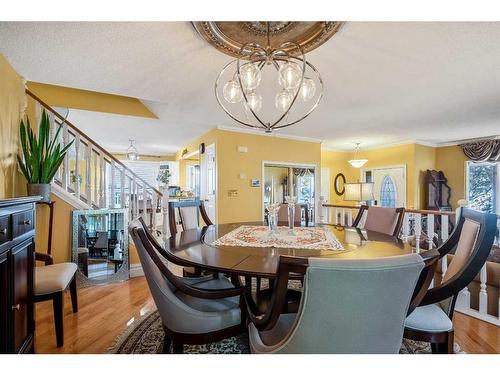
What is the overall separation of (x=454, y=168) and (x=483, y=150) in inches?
28.3

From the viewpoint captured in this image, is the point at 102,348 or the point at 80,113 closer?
the point at 102,348

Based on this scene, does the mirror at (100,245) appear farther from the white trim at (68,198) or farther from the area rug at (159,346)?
the area rug at (159,346)

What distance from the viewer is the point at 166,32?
1.83 meters

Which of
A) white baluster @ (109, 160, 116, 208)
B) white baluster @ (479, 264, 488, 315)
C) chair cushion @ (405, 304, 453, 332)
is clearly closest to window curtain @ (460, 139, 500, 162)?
white baluster @ (479, 264, 488, 315)

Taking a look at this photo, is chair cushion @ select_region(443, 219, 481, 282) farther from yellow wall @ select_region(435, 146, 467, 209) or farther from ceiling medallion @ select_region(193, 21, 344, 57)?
yellow wall @ select_region(435, 146, 467, 209)

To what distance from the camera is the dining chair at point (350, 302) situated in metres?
0.74

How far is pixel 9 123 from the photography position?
2299mm

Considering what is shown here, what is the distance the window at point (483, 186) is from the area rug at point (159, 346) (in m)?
5.28

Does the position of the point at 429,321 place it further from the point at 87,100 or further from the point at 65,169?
the point at 87,100

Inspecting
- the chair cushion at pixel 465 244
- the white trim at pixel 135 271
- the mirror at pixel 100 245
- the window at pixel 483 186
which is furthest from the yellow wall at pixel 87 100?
the window at pixel 483 186
